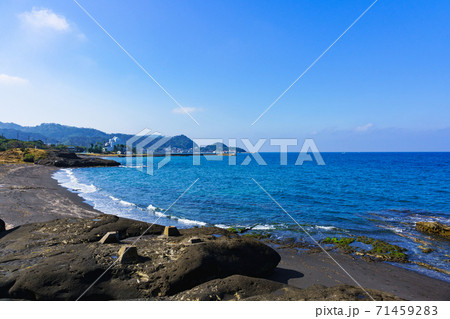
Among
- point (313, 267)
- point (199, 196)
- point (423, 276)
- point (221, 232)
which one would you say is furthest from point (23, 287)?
point (199, 196)

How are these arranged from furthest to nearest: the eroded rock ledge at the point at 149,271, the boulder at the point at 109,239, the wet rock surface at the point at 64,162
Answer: the wet rock surface at the point at 64,162 → the boulder at the point at 109,239 → the eroded rock ledge at the point at 149,271

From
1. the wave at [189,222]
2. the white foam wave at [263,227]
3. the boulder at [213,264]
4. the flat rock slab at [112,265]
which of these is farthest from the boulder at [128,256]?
the white foam wave at [263,227]

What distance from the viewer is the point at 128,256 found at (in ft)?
22.9

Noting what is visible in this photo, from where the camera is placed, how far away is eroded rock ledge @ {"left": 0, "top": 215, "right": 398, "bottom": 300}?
5961 mm

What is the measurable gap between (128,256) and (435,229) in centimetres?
1906

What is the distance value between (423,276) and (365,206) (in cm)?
1727

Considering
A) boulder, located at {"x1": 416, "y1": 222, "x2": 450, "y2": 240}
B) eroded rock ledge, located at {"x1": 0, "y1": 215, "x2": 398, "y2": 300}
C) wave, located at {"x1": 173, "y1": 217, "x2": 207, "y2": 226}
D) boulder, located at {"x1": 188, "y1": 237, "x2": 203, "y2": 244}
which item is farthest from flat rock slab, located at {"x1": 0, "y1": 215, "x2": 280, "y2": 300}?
boulder, located at {"x1": 416, "y1": 222, "x2": 450, "y2": 240}

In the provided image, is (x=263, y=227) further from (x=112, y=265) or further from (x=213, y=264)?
(x=112, y=265)

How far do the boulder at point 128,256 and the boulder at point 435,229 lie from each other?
18.6 metres

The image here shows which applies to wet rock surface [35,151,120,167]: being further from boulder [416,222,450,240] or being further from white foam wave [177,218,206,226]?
boulder [416,222,450,240]

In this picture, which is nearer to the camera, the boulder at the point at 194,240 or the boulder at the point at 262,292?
the boulder at the point at 262,292

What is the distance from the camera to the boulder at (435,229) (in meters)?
15.5

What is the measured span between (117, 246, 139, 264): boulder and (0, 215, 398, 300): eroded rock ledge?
0.03m

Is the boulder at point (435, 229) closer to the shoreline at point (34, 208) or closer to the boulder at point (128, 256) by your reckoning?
the boulder at point (128, 256)
